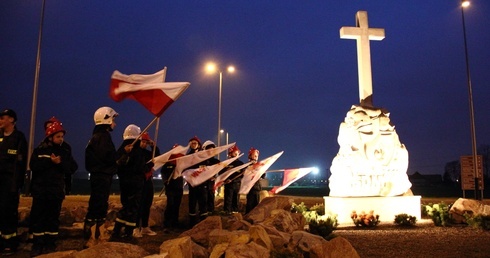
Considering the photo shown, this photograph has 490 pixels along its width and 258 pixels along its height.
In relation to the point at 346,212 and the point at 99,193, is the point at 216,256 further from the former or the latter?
the point at 346,212

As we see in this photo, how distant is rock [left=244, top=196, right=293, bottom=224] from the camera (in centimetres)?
1040

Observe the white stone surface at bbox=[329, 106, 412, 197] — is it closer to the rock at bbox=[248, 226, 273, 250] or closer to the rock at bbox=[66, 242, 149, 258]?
the rock at bbox=[248, 226, 273, 250]

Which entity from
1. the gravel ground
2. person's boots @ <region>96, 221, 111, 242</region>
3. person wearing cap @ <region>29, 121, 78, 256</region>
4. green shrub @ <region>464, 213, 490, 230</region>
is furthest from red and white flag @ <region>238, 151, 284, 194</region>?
person wearing cap @ <region>29, 121, 78, 256</region>

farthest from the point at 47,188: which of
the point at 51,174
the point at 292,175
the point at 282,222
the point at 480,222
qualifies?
the point at 480,222

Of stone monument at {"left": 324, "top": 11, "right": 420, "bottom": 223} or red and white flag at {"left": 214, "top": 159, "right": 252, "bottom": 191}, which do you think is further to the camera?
stone monument at {"left": 324, "top": 11, "right": 420, "bottom": 223}

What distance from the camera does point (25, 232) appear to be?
829 cm

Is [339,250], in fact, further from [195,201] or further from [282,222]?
[195,201]

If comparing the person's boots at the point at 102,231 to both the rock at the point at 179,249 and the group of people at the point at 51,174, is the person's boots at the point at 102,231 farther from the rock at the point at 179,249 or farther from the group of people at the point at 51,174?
the rock at the point at 179,249

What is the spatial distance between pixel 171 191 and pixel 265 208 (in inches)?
88.5

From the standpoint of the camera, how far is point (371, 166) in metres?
13.4

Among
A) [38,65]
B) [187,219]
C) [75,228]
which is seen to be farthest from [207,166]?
[38,65]

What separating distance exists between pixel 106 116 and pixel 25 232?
2.80m

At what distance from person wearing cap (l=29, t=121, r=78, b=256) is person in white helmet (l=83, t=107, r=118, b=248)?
0.43 metres

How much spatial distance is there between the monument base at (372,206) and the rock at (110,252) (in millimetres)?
7893
